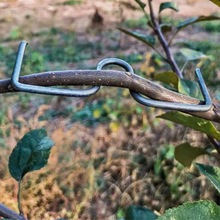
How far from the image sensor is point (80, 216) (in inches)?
79.9

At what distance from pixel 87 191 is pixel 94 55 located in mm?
1838

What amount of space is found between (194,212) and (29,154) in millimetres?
238

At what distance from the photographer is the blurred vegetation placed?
2090 mm

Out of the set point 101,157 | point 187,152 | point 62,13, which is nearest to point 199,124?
point 187,152

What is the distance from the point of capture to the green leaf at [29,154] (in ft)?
1.73

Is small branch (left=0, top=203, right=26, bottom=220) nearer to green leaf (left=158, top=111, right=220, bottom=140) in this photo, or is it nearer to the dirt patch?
green leaf (left=158, top=111, right=220, bottom=140)

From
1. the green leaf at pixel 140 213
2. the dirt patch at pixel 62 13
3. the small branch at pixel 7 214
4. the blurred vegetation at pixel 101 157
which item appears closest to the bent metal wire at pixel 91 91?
the small branch at pixel 7 214

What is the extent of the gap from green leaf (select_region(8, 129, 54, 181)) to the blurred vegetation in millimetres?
1207

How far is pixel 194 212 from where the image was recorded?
1.13 ft

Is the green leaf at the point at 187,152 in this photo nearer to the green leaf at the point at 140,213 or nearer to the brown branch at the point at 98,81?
the green leaf at the point at 140,213

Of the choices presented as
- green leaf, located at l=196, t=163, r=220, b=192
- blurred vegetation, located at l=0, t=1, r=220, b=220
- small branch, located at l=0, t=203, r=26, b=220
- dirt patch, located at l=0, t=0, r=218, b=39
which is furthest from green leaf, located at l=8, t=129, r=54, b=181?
dirt patch, located at l=0, t=0, r=218, b=39

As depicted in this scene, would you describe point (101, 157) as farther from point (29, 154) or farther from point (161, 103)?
point (161, 103)

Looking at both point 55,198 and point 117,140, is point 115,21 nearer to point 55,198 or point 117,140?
point 117,140

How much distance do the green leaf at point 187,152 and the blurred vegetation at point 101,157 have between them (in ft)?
3.31
